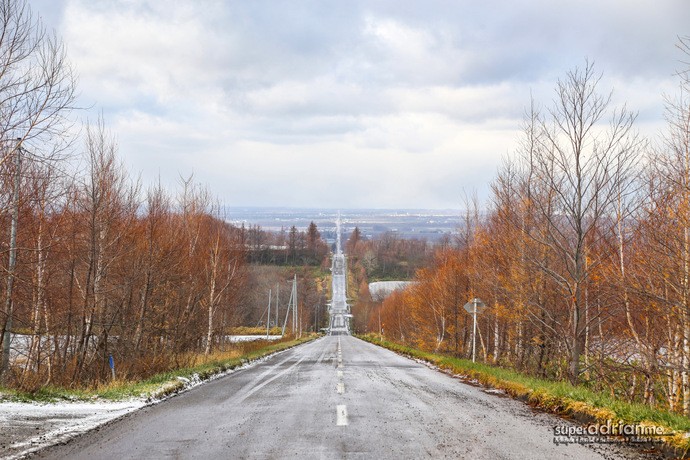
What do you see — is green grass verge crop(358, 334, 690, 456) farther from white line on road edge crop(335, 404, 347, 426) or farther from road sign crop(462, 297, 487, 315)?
road sign crop(462, 297, 487, 315)

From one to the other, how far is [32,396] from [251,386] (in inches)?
187

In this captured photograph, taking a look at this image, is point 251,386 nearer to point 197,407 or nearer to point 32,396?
point 197,407

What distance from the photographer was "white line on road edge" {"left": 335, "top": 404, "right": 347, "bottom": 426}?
7.82 meters

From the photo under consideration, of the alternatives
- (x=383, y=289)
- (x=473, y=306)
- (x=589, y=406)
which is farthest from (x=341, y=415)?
(x=383, y=289)

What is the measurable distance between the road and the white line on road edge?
0.05ft

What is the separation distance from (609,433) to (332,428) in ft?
12.4

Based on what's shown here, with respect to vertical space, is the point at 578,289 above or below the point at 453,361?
above

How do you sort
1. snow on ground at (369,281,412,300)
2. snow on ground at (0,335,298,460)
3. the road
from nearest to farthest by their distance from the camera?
the road
snow on ground at (0,335,298,460)
snow on ground at (369,281,412,300)

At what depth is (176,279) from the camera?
24.1 meters

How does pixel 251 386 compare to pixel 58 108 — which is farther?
pixel 251 386

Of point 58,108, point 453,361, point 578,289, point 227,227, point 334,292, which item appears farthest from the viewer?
point 334,292

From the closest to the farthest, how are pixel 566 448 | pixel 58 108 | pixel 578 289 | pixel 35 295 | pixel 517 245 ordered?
pixel 566 448, pixel 58 108, pixel 578 289, pixel 35 295, pixel 517 245

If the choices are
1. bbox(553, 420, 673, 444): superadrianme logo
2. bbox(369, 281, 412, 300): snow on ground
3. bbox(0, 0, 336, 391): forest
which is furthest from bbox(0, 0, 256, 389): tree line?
bbox(369, 281, 412, 300): snow on ground

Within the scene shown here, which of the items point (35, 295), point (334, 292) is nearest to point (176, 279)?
point (35, 295)
